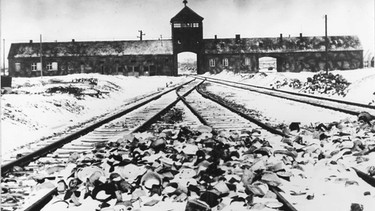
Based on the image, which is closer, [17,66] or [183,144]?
[183,144]

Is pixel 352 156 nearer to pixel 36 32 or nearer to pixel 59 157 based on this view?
pixel 59 157

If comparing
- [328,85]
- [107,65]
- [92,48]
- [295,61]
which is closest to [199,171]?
[328,85]

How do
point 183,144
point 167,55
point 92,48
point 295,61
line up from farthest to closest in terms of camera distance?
1. point 295,61
2. point 92,48
3. point 167,55
4. point 183,144

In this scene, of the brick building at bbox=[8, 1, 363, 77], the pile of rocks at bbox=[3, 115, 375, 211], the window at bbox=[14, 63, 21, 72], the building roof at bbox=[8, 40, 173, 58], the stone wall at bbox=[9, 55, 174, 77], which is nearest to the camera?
the pile of rocks at bbox=[3, 115, 375, 211]

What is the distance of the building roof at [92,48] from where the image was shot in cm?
5466

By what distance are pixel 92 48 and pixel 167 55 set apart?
409 inches

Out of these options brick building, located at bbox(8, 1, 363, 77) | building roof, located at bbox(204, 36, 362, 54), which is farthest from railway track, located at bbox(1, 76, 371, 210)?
building roof, located at bbox(204, 36, 362, 54)

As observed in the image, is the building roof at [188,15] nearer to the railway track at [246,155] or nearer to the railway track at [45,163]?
the railway track at [246,155]

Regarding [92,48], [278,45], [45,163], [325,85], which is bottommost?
[45,163]

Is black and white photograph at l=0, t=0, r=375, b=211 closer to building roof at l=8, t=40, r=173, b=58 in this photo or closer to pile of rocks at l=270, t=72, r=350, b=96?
pile of rocks at l=270, t=72, r=350, b=96

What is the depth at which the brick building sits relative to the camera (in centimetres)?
5438

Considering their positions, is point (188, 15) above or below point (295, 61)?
above

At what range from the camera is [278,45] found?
2277 inches

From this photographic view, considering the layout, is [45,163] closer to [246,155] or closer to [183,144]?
[183,144]
